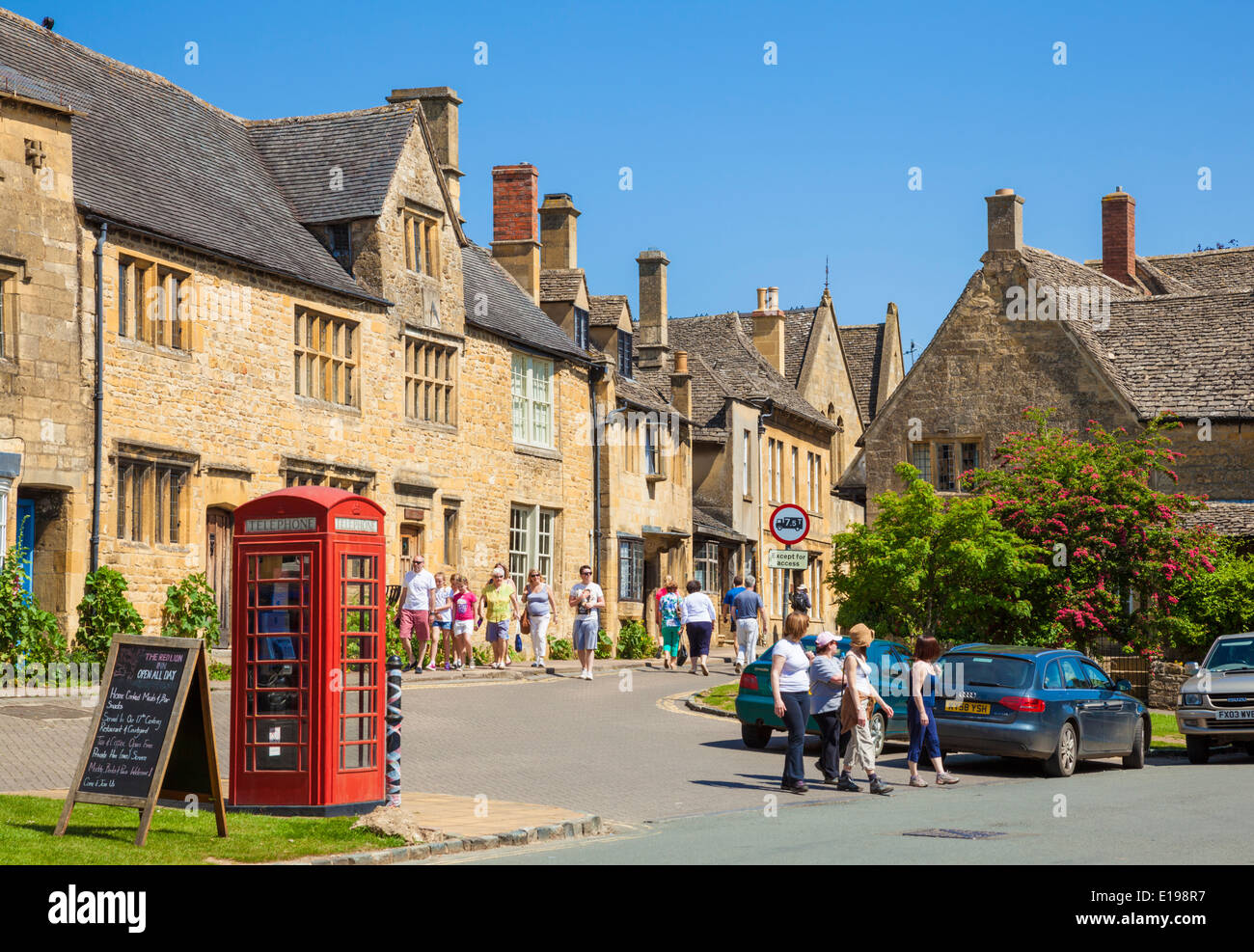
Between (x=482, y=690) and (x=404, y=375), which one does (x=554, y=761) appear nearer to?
(x=482, y=690)

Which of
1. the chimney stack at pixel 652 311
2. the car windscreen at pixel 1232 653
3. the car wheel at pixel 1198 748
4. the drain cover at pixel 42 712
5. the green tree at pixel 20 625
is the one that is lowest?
the car wheel at pixel 1198 748

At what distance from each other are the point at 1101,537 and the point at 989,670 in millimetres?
9031

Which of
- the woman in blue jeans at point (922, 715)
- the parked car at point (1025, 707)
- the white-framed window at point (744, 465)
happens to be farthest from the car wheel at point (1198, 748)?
the white-framed window at point (744, 465)

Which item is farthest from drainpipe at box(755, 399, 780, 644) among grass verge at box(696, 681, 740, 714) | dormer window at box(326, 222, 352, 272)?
grass verge at box(696, 681, 740, 714)

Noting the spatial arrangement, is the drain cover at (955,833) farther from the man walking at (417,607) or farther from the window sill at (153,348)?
the window sill at (153,348)

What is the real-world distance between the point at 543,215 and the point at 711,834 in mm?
32852

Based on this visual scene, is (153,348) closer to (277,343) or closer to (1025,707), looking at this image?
(277,343)

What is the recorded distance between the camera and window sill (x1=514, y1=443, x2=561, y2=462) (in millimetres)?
36312

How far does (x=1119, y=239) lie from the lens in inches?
1923

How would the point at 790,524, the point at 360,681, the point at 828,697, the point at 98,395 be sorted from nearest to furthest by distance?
1. the point at 360,681
2. the point at 828,697
3. the point at 98,395
4. the point at 790,524

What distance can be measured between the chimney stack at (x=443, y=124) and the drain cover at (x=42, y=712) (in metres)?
19.1

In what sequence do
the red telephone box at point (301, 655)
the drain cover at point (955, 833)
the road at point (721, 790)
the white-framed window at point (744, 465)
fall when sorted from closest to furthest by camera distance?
the road at point (721, 790) < the drain cover at point (955, 833) < the red telephone box at point (301, 655) < the white-framed window at point (744, 465)

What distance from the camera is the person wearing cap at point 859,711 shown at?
17.0 meters

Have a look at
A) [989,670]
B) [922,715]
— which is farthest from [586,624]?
[922,715]
